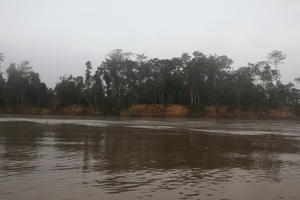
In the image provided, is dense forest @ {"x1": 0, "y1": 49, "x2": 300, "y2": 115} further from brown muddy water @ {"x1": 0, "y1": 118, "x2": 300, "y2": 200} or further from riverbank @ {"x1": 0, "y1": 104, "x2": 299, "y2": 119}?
brown muddy water @ {"x1": 0, "y1": 118, "x2": 300, "y2": 200}

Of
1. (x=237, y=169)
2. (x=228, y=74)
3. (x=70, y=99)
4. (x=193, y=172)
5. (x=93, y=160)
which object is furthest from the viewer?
(x=70, y=99)

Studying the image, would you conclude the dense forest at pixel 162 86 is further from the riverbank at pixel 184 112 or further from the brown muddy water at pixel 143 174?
the brown muddy water at pixel 143 174

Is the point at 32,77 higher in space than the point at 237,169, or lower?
higher

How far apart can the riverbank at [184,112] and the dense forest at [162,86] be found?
1.43m

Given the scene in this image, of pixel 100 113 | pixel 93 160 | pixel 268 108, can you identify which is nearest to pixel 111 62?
pixel 100 113

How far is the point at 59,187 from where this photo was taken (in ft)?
29.8

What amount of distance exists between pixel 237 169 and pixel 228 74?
262 feet

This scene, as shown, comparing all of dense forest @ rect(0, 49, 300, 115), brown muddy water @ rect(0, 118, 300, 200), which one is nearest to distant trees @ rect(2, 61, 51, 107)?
dense forest @ rect(0, 49, 300, 115)

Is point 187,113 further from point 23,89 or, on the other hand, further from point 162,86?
point 23,89

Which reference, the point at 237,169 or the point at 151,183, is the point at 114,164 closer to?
the point at 151,183

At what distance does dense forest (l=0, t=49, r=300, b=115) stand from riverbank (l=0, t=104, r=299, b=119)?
1.43 metres

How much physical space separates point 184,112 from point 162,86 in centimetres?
1135

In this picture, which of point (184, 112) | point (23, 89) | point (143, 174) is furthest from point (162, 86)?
point (143, 174)

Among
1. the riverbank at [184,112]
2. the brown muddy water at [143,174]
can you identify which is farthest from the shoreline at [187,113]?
the brown muddy water at [143,174]
